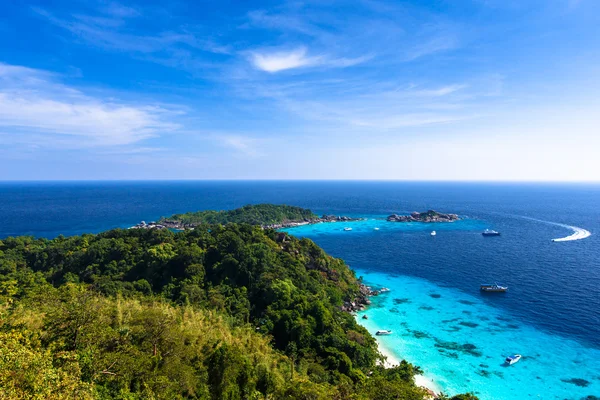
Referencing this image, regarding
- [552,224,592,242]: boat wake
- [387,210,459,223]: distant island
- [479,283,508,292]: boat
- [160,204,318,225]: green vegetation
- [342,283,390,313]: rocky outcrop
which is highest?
[160,204,318,225]: green vegetation

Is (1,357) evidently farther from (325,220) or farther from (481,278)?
(325,220)

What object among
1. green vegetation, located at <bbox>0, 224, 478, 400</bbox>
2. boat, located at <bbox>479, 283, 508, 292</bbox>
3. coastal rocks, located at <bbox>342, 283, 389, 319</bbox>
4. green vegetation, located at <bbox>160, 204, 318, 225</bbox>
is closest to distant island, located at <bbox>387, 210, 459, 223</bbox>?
green vegetation, located at <bbox>160, 204, 318, 225</bbox>

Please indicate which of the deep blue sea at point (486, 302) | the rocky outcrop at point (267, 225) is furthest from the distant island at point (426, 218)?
the rocky outcrop at point (267, 225)

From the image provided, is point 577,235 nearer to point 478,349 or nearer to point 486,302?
point 486,302

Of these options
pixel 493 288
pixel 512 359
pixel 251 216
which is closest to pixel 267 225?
pixel 251 216

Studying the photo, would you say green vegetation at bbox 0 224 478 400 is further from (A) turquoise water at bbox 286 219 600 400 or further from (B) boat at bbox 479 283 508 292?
(B) boat at bbox 479 283 508 292

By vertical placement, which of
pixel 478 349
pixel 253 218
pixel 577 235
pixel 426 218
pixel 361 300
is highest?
pixel 253 218

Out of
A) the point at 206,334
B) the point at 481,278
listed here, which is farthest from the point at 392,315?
the point at 206,334
